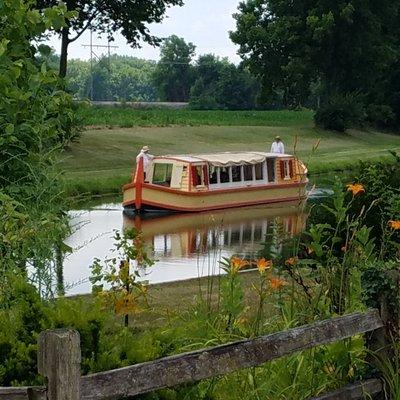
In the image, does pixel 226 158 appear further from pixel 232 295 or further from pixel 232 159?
pixel 232 295

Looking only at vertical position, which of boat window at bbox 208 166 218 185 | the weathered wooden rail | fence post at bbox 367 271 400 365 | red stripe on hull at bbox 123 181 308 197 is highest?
the weathered wooden rail

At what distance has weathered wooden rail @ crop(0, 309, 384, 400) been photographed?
12.1ft

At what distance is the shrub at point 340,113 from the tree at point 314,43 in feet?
4.20

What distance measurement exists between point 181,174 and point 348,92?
40200mm

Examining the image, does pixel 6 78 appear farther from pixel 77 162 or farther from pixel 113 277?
pixel 77 162

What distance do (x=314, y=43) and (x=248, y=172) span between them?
32830 mm

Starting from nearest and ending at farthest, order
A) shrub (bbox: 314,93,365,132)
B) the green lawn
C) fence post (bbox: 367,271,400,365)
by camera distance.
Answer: fence post (bbox: 367,271,400,365)
the green lawn
shrub (bbox: 314,93,365,132)

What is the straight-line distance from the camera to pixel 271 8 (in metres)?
65.4

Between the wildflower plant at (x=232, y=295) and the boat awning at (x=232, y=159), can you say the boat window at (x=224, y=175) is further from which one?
the wildflower plant at (x=232, y=295)

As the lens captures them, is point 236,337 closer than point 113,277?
Yes

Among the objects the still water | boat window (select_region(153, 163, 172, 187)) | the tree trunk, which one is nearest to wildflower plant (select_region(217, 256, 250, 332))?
the still water

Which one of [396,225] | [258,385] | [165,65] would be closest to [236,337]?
[258,385]

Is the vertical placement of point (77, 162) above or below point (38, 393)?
below

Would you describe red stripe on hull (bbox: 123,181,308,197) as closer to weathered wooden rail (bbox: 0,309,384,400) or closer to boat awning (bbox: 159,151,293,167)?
boat awning (bbox: 159,151,293,167)
